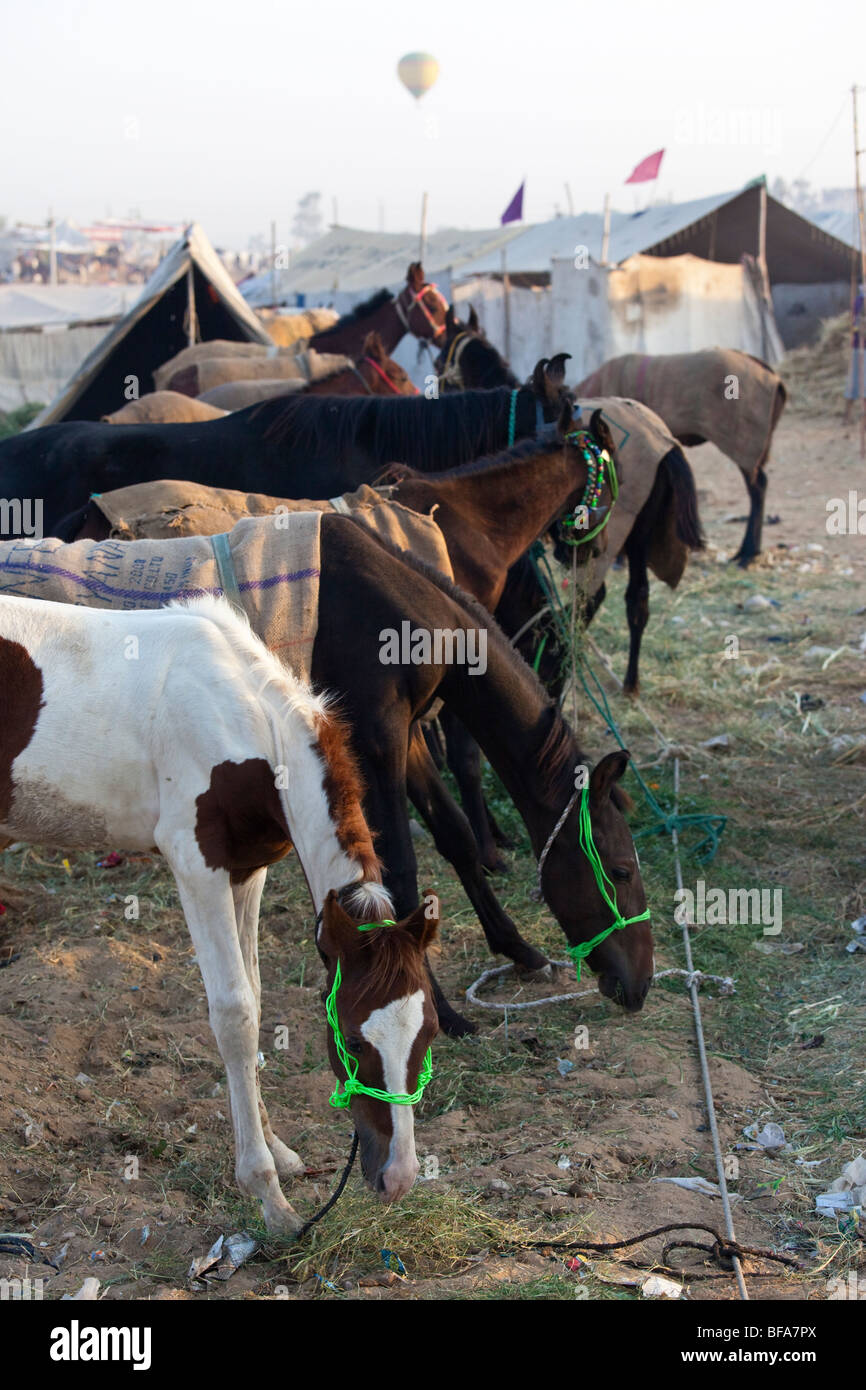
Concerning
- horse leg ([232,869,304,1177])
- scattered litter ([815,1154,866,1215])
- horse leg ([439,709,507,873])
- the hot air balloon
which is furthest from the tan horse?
the hot air balloon

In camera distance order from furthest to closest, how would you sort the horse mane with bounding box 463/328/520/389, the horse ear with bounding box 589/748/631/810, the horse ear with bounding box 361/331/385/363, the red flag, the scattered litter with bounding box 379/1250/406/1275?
the red flag → the horse ear with bounding box 361/331/385/363 → the horse mane with bounding box 463/328/520/389 → the horse ear with bounding box 589/748/631/810 → the scattered litter with bounding box 379/1250/406/1275

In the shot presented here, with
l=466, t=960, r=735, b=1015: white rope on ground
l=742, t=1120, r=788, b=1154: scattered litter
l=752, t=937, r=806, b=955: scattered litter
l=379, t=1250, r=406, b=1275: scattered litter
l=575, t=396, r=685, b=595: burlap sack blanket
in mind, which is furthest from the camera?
l=575, t=396, r=685, b=595: burlap sack blanket

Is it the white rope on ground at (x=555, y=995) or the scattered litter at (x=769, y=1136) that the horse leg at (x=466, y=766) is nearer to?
the white rope on ground at (x=555, y=995)

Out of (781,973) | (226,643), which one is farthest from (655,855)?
(226,643)

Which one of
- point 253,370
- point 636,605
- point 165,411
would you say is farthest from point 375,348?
point 636,605

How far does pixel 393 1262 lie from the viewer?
2.65m

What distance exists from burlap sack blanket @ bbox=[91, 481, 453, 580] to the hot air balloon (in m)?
28.2

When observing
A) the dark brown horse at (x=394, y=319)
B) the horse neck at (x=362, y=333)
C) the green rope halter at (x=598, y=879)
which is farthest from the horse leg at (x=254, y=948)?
the horse neck at (x=362, y=333)

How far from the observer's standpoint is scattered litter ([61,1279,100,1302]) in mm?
2523

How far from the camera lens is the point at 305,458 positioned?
18.4 feet

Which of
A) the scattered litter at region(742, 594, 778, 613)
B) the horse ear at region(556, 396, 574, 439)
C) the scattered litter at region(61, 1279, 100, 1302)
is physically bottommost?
the scattered litter at region(61, 1279, 100, 1302)

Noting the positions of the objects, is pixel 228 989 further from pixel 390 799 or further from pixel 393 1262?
pixel 390 799

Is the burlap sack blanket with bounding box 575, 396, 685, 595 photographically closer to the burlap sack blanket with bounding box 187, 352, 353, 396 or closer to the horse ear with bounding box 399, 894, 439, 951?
the burlap sack blanket with bounding box 187, 352, 353, 396

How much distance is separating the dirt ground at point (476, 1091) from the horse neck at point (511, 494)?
1.52 metres
